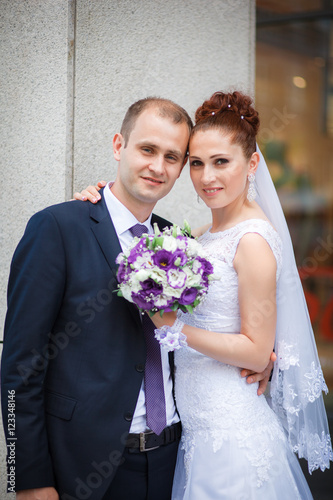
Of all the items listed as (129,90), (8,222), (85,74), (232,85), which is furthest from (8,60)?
(232,85)

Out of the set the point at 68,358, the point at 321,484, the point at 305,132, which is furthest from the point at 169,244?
the point at 305,132

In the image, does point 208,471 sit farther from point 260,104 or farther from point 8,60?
point 260,104

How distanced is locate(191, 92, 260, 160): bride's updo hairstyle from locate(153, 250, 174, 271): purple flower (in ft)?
2.83

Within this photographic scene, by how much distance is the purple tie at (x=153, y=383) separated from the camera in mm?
2391

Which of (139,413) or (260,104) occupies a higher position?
(260,104)

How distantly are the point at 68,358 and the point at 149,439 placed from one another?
0.57m

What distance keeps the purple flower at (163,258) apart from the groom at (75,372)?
1.13 ft

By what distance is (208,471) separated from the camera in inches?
94.3

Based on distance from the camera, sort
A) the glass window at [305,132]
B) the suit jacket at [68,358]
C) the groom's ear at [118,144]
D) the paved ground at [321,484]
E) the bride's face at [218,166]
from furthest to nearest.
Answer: the glass window at [305,132], the paved ground at [321,484], the groom's ear at [118,144], the bride's face at [218,166], the suit jacket at [68,358]

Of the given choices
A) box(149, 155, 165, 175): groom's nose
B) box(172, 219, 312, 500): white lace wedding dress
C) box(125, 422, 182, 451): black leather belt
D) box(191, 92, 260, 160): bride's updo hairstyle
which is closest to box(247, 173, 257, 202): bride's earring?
box(191, 92, 260, 160): bride's updo hairstyle

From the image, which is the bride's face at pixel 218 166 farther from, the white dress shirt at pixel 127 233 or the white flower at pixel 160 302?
the white flower at pixel 160 302

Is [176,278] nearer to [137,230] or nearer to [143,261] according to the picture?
[143,261]

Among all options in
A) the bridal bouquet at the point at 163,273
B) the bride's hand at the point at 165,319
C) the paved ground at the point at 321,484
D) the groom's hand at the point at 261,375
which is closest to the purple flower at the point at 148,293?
the bridal bouquet at the point at 163,273

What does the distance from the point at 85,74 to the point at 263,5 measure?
6.42 feet
